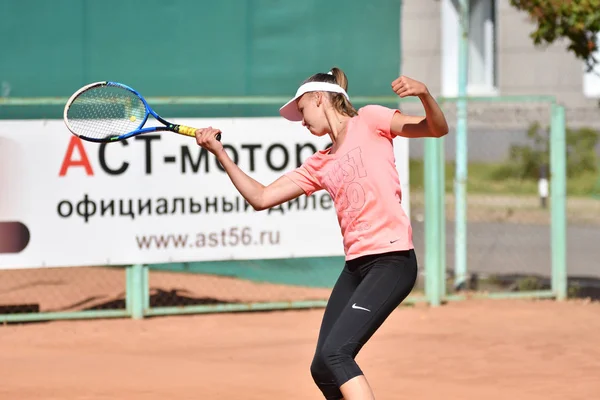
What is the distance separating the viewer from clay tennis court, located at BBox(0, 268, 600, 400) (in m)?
7.63

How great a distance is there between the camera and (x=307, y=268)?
1195 cm

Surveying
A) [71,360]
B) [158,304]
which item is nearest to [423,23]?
[158,304]

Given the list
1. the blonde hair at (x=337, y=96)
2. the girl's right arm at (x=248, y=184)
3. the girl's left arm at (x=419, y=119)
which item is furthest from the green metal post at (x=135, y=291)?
the girl's left arm at (x=419, y=119)

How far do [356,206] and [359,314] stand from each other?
0.50 m

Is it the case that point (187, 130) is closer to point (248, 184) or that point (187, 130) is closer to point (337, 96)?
point (248, 184)

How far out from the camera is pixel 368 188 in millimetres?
5371

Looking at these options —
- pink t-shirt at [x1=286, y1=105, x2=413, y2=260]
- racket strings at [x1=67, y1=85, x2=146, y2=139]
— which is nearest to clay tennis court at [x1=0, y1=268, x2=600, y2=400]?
racket strings at [x1=67, y1=85, x2=146, y2=139]

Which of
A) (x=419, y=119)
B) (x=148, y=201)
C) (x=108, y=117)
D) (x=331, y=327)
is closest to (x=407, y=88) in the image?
(x=419, y=119)

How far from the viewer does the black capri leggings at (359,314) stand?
17.2ft

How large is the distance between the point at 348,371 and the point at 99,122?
2.36 m

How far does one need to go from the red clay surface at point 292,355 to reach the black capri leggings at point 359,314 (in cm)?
206

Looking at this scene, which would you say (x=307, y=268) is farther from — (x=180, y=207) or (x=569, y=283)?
(x=569, y=283)

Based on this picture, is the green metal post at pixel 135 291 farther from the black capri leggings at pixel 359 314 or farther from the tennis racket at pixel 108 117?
the black capri leggings at pixel 359 314

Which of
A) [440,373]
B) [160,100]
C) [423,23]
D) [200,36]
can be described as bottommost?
[440,373]
